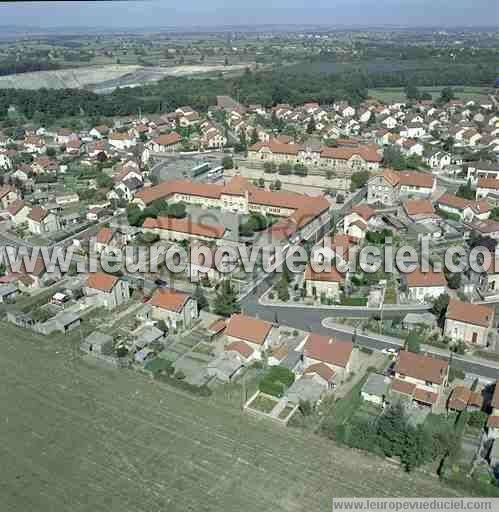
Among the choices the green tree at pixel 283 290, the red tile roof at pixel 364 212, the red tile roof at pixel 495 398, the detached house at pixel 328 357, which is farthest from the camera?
the red tile roof at pixel 364 212

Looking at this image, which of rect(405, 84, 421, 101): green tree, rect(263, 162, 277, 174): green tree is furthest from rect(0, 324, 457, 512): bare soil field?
rect(405, 84, 421, 101): green tree

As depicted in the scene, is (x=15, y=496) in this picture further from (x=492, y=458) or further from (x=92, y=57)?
(x=92, y=57)

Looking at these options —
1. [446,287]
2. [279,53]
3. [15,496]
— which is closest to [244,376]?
[15,496]

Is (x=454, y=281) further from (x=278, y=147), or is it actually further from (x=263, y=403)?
(x=278, y=147)

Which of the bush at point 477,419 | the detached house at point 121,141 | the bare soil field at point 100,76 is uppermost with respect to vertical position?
the bare soil field at point 100,76

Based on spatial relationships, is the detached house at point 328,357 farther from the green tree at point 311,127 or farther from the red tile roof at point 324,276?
the green tree at point 311,127

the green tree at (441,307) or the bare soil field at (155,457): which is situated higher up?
the green tree at (441,307)

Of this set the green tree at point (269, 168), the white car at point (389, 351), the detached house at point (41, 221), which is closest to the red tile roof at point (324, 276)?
the white car at point (389, 351)
